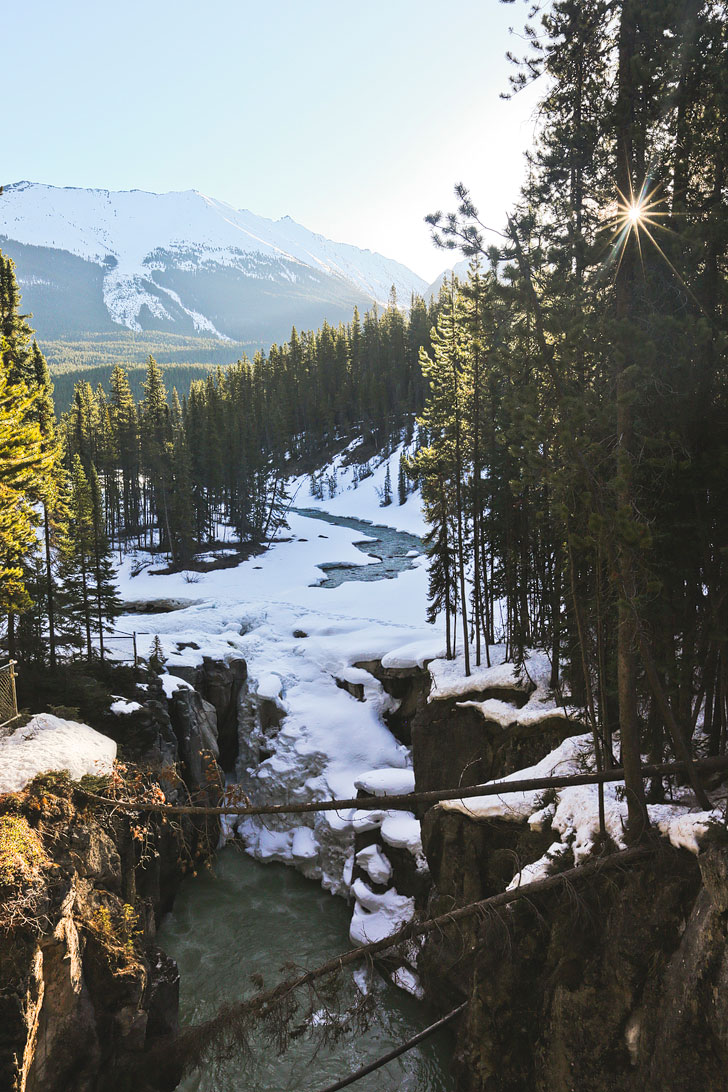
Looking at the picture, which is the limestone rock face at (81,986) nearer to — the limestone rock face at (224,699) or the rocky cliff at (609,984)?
the rocky cliff at (609,984)

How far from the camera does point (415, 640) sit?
26109mm

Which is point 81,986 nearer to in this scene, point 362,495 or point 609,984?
point 609,984

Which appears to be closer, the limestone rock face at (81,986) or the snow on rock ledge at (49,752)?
the limestone rock face at (81,986)

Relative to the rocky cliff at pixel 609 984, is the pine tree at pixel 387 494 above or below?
below

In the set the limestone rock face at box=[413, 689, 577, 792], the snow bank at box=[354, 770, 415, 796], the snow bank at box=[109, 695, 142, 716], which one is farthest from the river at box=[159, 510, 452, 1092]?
the snow bank at box=[109, 695, 142, 716]

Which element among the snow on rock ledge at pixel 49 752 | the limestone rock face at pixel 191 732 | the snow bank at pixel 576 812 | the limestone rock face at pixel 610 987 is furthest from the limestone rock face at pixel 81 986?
the limestone rock face at pixel 191 732

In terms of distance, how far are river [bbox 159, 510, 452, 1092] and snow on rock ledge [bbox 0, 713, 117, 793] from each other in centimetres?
347

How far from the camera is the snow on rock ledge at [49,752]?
33.9 feet

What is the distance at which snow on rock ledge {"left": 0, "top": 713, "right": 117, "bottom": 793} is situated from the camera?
10.3 meters

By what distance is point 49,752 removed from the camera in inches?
442

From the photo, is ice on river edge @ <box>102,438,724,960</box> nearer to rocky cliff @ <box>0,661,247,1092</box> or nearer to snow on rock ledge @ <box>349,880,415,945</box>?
snow on rock ledge @ <box>349,880,415,945</box>

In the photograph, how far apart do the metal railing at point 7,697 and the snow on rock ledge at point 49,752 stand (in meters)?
0.42

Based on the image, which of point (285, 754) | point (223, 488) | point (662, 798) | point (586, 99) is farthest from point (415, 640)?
point (223, 488)

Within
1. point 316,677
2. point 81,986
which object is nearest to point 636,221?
point 81,986
